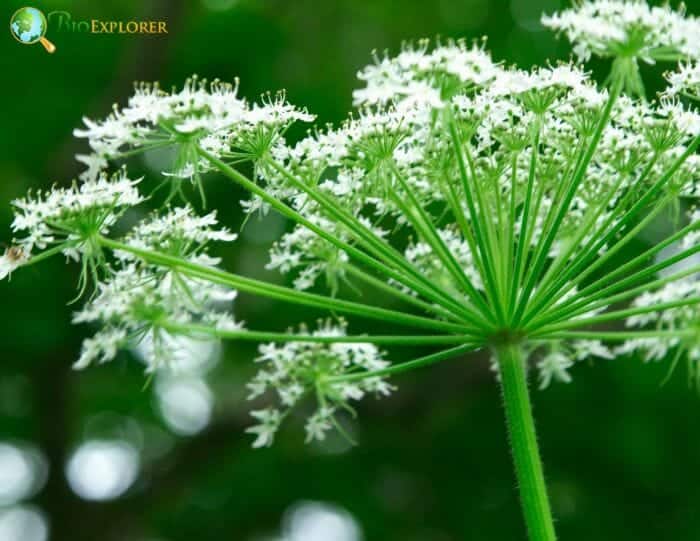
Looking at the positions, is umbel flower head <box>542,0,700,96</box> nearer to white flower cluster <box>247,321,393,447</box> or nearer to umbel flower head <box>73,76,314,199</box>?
umbel flower head <box>73,76,314,199</box>

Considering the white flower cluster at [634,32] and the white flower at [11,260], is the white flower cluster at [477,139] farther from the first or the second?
the white flower at [11,260]

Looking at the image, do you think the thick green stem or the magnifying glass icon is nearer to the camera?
the thick green stem

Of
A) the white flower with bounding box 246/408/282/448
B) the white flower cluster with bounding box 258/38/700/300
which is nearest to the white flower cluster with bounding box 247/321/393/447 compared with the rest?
the white flower with bounding box 246/408/282/448

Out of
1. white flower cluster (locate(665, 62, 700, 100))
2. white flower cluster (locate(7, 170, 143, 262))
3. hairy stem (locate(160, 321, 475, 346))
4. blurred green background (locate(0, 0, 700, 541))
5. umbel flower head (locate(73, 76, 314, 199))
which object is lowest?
hairy stem (locate(160, 321, 475, 346))

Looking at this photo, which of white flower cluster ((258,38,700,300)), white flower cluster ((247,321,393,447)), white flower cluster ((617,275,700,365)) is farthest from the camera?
→ white flower cluster ((617,275,700,365))

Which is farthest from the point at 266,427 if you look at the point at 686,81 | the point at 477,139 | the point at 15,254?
the point at 686,81

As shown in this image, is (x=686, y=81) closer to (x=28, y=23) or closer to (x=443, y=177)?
(x=443, y=177)
